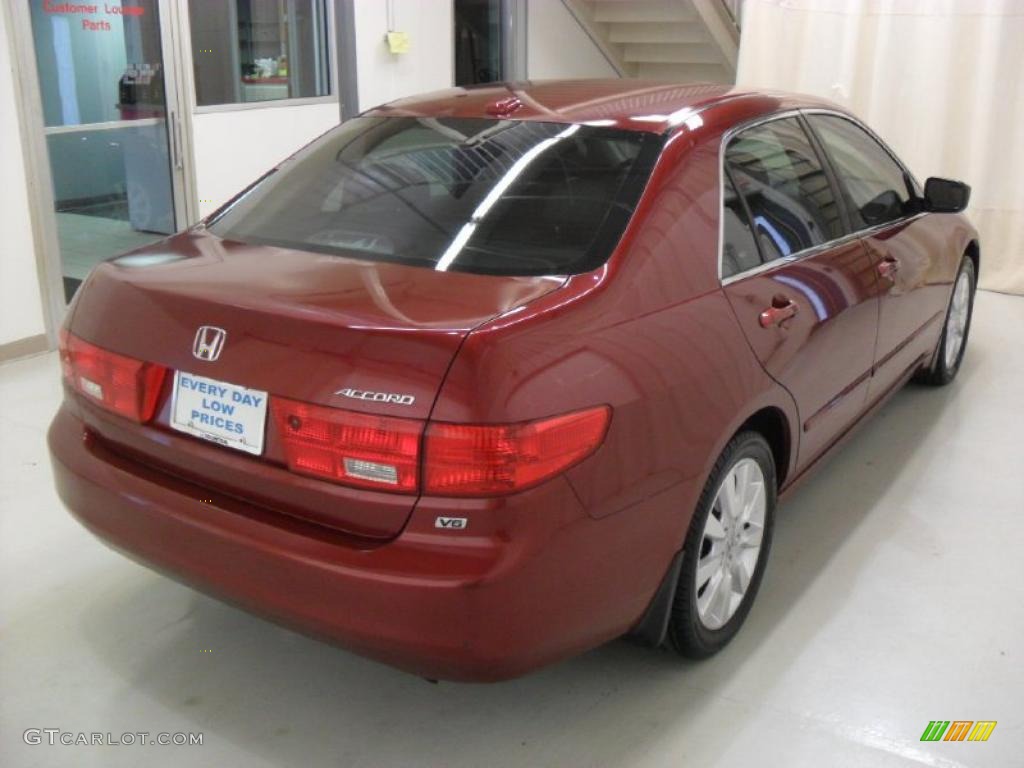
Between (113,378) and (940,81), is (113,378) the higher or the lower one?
the lower one

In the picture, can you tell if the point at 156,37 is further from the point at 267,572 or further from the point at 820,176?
the point at 267,572

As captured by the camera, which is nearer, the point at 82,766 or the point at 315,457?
the point at 315,457

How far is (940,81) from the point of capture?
5.61 m

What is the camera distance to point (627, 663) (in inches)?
87.4

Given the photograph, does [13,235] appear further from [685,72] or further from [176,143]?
[685,72]

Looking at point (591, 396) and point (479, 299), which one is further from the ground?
point (479, 299)

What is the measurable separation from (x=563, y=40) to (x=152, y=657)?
6.51m

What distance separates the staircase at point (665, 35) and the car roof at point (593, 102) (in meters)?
5.01

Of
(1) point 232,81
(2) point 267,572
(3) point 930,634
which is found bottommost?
(3) point 930,634

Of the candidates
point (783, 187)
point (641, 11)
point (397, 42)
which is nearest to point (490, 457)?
point (783, 187)

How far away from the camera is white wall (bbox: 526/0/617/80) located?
7.42 m

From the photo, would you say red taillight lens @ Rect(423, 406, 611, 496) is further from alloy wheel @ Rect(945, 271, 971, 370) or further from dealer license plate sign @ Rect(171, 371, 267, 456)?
alloy wheel @ Rect(945, 271, 971, 370)

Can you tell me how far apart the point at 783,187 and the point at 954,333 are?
1.81 m

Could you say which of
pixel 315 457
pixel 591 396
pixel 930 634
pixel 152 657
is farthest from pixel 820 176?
pixel 152 657
